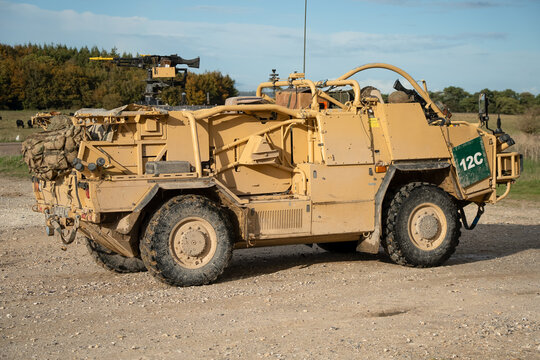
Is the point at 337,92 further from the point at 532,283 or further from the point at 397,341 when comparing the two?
the point at 397,341

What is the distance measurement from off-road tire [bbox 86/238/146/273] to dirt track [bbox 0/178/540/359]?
0.57 ft

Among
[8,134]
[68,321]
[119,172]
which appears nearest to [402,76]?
[119,172]

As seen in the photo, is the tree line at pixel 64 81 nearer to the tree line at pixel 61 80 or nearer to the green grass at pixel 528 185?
the tree line at pixel 61 80

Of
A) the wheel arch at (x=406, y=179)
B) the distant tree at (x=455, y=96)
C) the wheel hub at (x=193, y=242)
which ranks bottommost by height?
the wheel hub at (x=193, y=242)

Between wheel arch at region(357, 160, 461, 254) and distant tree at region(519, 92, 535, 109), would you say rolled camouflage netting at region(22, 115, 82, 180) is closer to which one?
wheel arch at region(357, 160, 461, 254)

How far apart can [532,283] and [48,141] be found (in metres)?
6.46

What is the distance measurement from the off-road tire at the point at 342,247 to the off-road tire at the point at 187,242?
10.2ft

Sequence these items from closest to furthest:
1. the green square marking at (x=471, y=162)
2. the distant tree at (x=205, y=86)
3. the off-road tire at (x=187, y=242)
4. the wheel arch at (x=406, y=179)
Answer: the off-road tire at (x=187, y=242) → the wheel arch at (x=406, y=179) → the green square marking at (x=471, y=162) → the distant tree at (x=205, y=86)

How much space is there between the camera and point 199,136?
32.1 ft

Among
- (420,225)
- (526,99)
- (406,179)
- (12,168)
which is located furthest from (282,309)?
(526,99)

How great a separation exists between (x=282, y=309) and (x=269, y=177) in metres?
2.61

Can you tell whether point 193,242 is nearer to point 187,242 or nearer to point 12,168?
point 187,242

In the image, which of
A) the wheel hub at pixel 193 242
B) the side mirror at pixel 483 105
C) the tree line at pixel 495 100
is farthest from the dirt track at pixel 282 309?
the tree line at pixel 495 100

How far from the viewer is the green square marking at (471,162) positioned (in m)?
10.9
